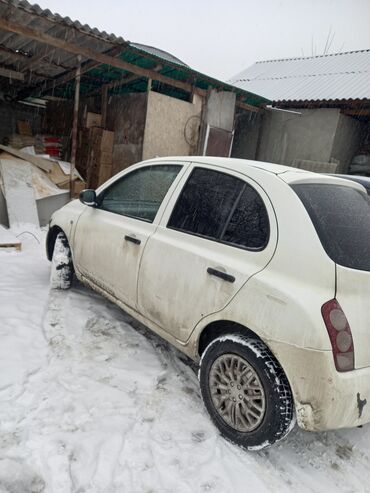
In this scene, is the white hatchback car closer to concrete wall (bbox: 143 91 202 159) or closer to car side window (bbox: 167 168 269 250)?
car side window (bbox: 167 168 269 250)

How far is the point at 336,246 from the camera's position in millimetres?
1952

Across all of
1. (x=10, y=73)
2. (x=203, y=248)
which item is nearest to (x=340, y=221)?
(x=203, y=248)

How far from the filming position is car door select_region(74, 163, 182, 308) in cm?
293

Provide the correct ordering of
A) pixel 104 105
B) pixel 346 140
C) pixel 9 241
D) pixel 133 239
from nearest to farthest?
1. pixel 133 239
2. pixel 9 241
3. pixel 104 105
4. pixel 346 140

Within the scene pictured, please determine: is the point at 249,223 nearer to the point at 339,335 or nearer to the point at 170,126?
the point at 339,335

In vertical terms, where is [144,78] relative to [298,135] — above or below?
above

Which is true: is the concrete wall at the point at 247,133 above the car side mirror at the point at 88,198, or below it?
above

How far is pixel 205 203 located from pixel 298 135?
9225 mm

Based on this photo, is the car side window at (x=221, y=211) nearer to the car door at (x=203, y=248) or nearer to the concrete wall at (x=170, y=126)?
the car door at (x=203, y=248)

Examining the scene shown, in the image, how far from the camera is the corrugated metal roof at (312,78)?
1046 centimetres

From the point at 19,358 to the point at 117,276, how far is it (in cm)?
99

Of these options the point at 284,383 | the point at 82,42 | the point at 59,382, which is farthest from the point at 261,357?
the point at 82,42

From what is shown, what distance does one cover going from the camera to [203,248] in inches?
94.7

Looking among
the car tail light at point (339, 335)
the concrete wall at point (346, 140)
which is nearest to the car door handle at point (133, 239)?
the car tail light at point (339, 335)
